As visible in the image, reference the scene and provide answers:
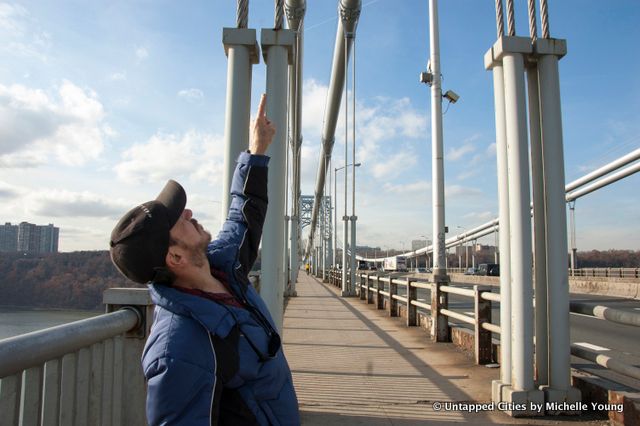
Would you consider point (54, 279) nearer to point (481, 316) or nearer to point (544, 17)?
point (481, 316)

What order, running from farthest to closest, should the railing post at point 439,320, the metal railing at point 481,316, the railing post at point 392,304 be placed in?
1. the railing post at point 392,304
2. the railing post at point 439,320
3. the metal railing at point 481,316

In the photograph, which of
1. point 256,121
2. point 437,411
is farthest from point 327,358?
point 256,121

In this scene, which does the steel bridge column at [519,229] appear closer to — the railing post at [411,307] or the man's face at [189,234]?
the man's face at [189,234]

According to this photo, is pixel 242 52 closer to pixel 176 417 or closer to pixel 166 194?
pixel 166 194

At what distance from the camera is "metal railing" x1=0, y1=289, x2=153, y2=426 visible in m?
1.47

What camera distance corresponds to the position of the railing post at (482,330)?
583 cm

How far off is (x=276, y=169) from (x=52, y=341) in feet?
8.41

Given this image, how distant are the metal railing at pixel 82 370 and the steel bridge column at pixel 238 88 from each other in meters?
1.73

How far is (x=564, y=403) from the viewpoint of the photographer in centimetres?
384

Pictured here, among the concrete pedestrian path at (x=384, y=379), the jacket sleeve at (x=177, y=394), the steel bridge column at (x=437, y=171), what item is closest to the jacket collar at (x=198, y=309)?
the jacket sleeve at (x=177, y=394)

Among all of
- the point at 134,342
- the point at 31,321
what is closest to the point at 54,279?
the point at 31,321

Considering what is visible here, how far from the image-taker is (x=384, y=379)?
17.2 feet

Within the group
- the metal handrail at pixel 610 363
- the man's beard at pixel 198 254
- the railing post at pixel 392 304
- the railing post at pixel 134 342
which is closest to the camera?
the man's beard at pixel 198 254

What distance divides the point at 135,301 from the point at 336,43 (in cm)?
1959
